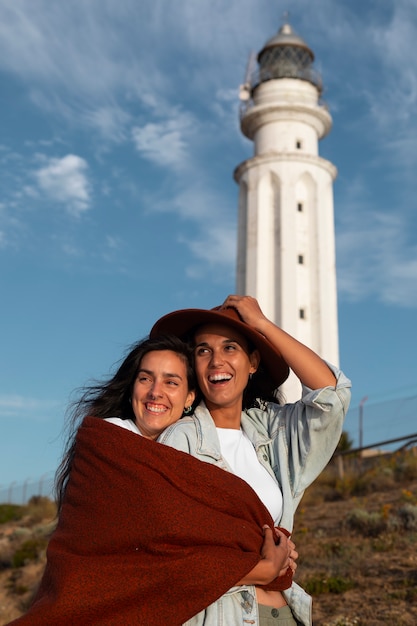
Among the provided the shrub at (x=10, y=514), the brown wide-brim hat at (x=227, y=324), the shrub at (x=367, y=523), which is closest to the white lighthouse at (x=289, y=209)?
the shrub at (x=10, y=514)

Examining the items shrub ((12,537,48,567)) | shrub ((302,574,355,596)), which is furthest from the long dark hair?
shrub ((12,537,48,567))

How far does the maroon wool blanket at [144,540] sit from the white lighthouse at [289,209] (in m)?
22.9

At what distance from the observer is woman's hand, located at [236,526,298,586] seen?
2.69 metres

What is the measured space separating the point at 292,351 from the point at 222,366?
0.37 metres

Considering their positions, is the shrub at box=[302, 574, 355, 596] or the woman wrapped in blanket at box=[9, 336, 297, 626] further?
the shrub at box=[302, 574, 355, 596]

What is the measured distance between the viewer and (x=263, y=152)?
92.6 ft

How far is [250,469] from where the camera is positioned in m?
3.05

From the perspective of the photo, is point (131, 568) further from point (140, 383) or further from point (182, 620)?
point (140, 383)

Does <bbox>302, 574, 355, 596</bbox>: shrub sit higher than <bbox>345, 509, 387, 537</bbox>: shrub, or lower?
lower

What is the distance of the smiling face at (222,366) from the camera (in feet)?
10.7

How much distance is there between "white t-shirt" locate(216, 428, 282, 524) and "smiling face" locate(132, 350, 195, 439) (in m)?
0.27

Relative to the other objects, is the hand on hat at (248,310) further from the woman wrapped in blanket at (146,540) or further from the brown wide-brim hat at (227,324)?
the woman wrapped in blanket at (146,540)

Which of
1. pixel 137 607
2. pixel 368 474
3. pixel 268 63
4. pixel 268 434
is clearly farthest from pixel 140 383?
pixel 268 63

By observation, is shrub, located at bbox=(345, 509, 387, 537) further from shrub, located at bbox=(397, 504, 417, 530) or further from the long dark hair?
the long dark hair
